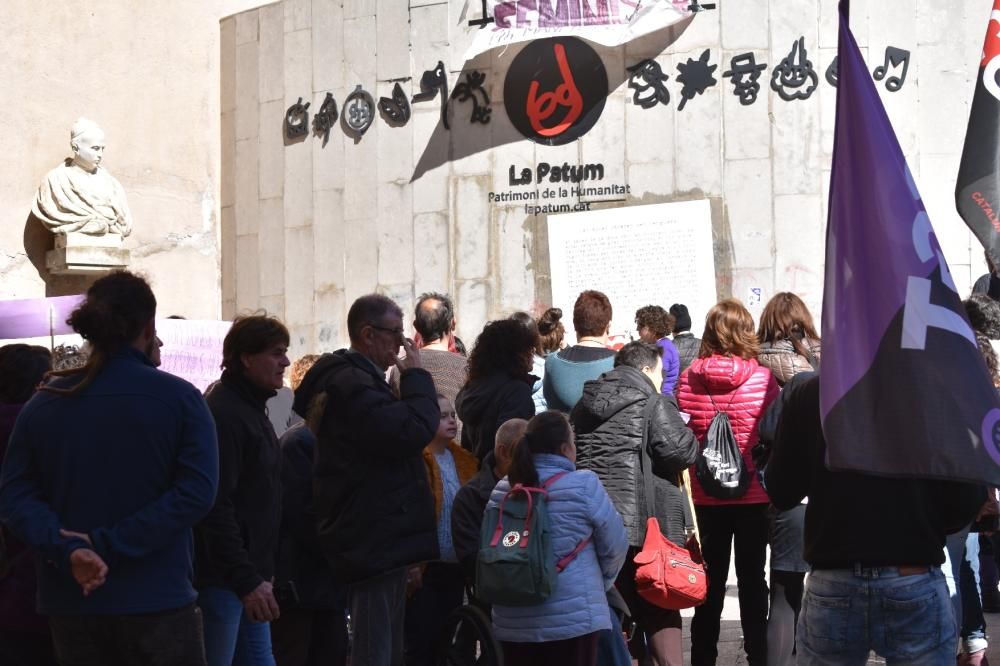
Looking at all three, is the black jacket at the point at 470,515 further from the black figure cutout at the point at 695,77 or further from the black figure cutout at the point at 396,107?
the black figure cutout at the point at 396,107

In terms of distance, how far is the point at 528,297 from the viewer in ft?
44.5

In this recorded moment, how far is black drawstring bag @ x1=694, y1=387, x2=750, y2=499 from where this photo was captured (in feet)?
23.2

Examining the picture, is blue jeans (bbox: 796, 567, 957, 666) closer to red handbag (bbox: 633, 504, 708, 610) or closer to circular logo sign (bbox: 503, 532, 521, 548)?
circular logo sign (bbox: 503, 532, 521, 548)

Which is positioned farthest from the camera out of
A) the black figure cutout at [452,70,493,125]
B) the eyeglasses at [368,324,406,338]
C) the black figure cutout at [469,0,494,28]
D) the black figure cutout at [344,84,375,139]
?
the black figure cutout at [344,84,375,139]

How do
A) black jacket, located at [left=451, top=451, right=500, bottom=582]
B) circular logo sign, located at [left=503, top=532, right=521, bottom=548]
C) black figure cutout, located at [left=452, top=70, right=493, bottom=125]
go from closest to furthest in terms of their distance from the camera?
circular logo sign, located at [left=503, top=532, right=521, bottom=548] → black jacket, located at [left=451, top=451, right=500, bottom=582] → black figure cutout, located at [left=452, top=70, right=493, bottom=125]

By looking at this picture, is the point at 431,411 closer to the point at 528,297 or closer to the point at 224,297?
the point at 528,297

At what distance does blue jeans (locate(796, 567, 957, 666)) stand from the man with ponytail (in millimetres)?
1925

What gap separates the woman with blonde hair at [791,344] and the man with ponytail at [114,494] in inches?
146

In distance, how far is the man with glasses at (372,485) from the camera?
5695 millimetres

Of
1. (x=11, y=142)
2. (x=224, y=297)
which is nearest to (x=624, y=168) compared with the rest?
(x=224, y=297)

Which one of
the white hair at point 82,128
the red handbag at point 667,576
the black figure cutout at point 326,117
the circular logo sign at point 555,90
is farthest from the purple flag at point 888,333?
the white hair at point 82,128

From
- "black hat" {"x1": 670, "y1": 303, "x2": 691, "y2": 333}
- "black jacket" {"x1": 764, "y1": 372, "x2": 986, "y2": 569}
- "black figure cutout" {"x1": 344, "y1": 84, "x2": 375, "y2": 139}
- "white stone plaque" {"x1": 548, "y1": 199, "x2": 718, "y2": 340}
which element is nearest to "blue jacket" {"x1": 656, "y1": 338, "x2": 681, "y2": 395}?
"black hat" {"x1": 670, "y1": 303, "x2": 691, "y2": 333}

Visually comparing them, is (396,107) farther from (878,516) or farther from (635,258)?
(878,516)

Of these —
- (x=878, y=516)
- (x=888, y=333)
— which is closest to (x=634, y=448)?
(x=878, y=516)
